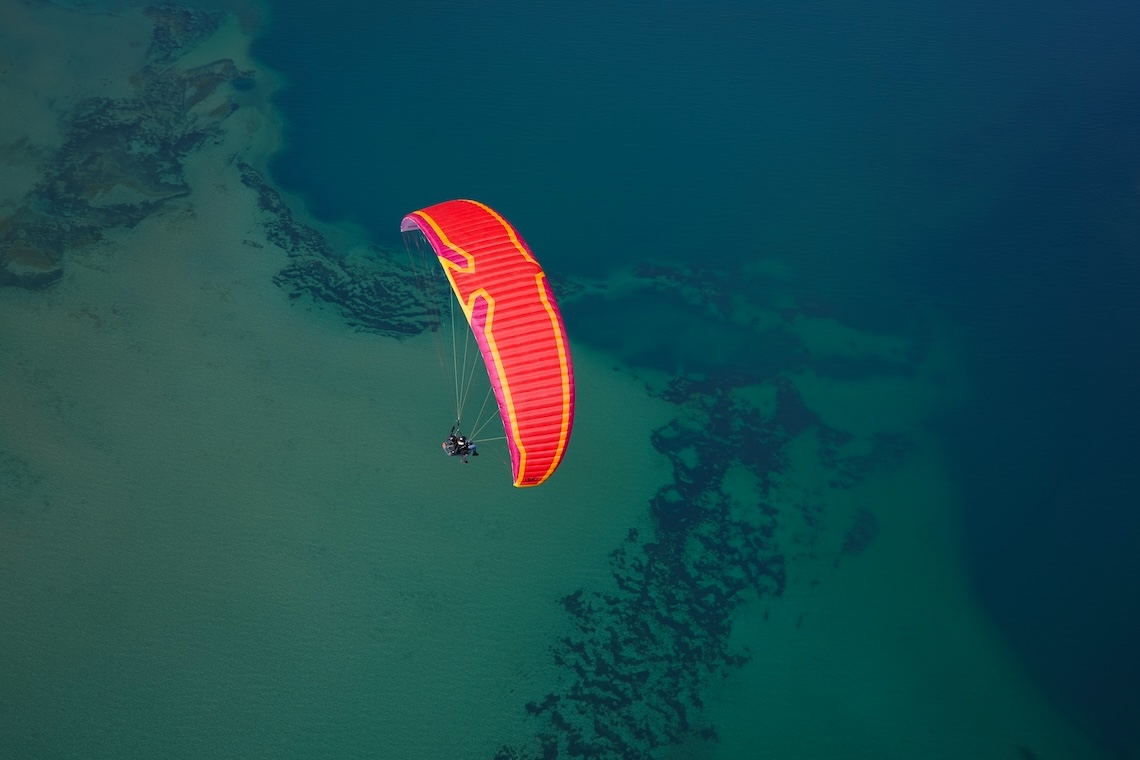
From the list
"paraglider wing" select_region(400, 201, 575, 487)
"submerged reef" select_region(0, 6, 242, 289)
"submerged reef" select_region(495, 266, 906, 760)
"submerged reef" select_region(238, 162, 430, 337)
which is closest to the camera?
"paraglider wing" select_region(400, 201, 575, 487)

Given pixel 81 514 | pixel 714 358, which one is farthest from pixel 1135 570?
pixel 81 514

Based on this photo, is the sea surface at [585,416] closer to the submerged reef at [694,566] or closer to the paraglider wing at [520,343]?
the submerged reef at [694,566]

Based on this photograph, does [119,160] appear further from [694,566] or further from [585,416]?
[694,566]

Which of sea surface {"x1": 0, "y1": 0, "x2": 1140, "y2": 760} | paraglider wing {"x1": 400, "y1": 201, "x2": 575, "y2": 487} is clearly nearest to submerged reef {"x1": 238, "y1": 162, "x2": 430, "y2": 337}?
sea surface {"x1": 0, "y1": 0, "x2": 1140, "y2": 760}

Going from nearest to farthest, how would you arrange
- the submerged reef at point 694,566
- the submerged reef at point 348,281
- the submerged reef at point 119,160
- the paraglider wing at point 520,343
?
the paraglider wing at point 520,343, the submerged reef at point 694,566, the submerged reef at point 348,281, the submerged reef at point 119,160

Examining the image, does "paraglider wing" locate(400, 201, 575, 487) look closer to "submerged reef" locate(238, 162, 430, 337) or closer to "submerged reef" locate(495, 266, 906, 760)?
"submerged reef" locate(495, 266, 906, 760)

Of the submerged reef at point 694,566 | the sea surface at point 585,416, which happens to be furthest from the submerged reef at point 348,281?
the submerged reef at point 694,566

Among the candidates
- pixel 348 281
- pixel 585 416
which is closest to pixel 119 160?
pixel 348 281
